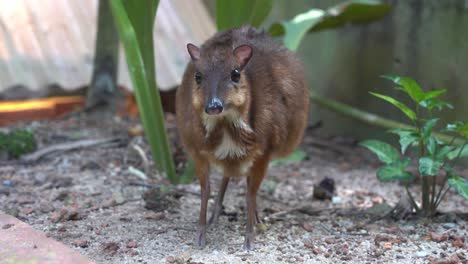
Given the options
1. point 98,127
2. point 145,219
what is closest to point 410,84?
point 145,219

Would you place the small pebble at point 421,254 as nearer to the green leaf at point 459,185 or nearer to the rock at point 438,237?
the rock at point 438,237

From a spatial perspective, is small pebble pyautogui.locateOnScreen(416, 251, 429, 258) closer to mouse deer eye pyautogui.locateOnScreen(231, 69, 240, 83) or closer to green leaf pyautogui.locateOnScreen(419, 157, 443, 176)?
green leaf pyautogui.locateOnScreen(419, 157, 443, 176)

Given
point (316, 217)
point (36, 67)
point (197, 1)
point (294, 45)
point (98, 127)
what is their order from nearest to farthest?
point (316, 217), point (294, 45), point (98, 127), point (36, 67), point (197, 1)

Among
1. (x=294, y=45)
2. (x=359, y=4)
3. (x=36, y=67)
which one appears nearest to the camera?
(x=294, y=45)

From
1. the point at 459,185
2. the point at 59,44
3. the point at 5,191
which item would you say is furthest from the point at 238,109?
the point at 59,44

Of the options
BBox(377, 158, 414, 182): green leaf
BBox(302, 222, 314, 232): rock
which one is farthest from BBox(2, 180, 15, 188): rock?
BBox(377, 158, 414, 182): green leaf

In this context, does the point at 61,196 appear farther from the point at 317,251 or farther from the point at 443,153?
the point at 443,153

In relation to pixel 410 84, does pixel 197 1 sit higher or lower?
higher

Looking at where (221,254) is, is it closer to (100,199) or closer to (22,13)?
(100,199)
